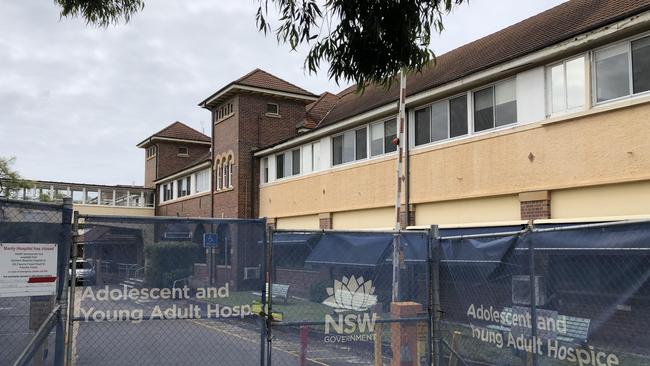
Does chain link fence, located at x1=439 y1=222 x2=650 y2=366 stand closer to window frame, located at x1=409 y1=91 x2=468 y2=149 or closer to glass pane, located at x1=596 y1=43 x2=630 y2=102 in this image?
glass pane, located at x1=596 y1=43 x2=630 y2=102

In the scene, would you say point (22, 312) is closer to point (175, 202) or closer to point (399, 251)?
point (399, 251)

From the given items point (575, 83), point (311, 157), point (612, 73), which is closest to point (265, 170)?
point (311, 157)

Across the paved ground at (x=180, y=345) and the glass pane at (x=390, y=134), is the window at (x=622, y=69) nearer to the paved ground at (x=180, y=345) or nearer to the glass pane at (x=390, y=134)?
the glass pane at (x=390, y=134)

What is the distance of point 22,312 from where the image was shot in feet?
19.8

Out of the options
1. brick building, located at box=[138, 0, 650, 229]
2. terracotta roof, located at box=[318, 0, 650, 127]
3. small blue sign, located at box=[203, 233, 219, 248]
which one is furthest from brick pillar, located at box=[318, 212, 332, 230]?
small blue sign, located at box=[203, 233, 219, 248]

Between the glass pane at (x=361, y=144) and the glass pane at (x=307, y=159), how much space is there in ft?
11.5

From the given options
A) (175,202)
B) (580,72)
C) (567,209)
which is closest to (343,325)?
(567,209)

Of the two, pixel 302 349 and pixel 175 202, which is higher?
pixel 175 202

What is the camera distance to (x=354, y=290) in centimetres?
736

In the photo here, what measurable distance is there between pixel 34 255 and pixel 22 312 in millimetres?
865

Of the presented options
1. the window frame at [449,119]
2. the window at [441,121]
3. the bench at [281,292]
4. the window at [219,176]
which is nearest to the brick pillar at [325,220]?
the window frame at [449,119]

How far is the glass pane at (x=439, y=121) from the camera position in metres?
17.9

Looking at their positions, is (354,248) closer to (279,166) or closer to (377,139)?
(377,139)

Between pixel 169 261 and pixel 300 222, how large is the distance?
19886mm
